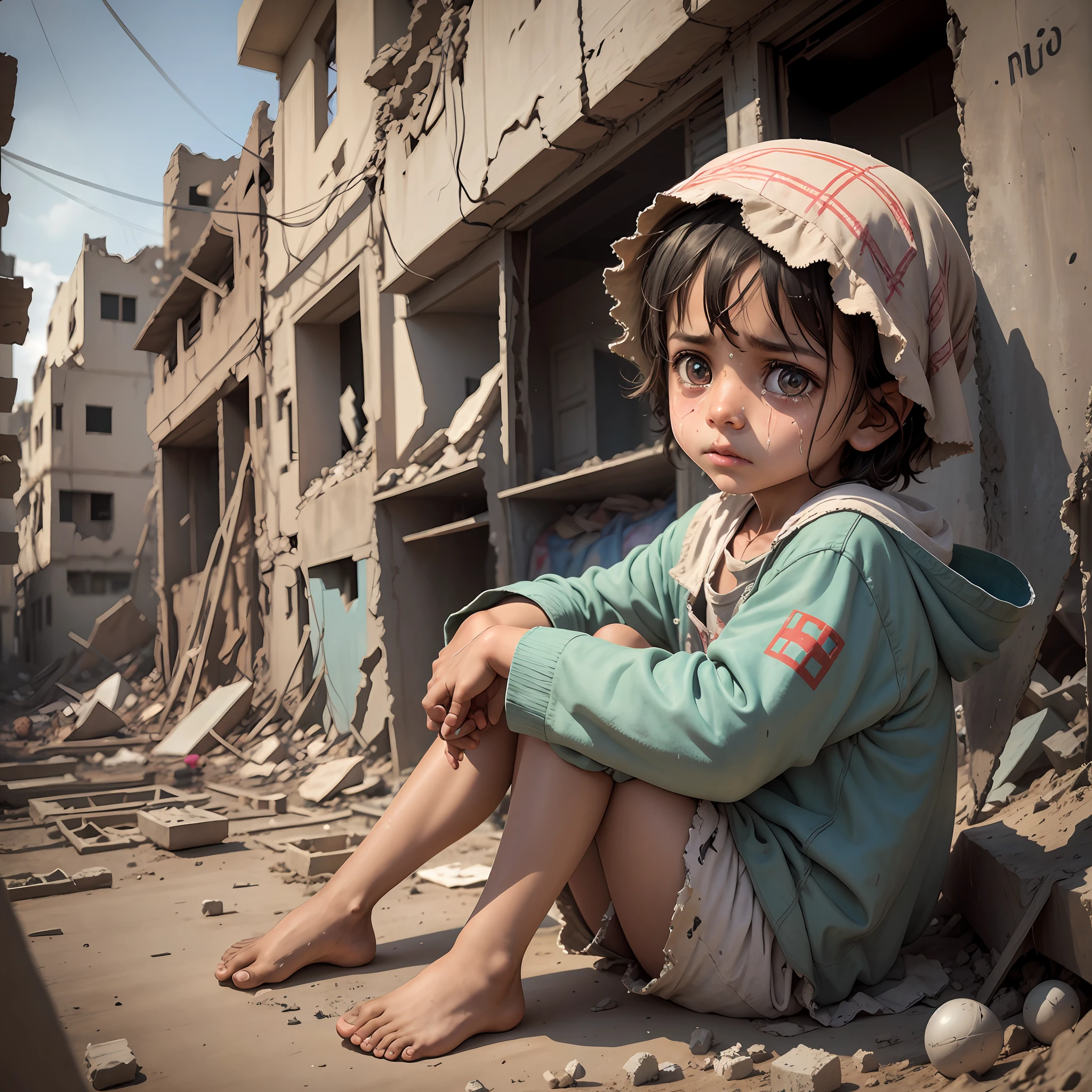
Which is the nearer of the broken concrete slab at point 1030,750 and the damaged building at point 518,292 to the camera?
the damaged building at point 518,292

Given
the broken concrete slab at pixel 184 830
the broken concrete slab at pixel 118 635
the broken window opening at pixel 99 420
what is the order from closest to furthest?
the broken concrete slab at pixel 184 830
the broken concrete slab at pixel 118 635
the broken window opening at pixel 99 420

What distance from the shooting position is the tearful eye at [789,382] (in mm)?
1386

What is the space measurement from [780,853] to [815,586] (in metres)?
0.40

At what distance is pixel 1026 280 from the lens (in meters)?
1.89

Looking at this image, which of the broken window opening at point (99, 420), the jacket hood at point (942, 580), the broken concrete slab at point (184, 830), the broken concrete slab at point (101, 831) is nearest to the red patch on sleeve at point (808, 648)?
the jacket hood at point (942, 580)

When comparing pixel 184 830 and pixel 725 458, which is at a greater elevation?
pixel 725 458

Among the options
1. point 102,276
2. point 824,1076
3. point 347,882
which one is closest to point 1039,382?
point 824,1076

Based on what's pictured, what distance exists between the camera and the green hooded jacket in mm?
1226

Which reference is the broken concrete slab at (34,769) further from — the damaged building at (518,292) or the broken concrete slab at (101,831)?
the broken concrete slab at (101,831)

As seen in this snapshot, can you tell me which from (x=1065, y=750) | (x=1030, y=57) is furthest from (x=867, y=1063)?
(x=1030, y=57)

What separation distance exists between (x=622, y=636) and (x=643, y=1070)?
0.65 m

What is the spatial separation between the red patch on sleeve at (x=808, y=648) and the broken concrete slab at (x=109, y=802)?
381 cm

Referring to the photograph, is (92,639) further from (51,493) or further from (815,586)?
(815,586)

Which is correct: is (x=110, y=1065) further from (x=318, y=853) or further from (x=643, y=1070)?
(x=318, y=853)
